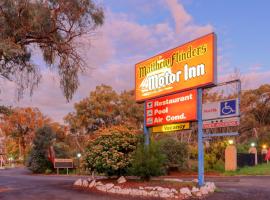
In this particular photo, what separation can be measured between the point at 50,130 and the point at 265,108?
34027 millimetres

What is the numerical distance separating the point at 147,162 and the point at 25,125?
6190 centimetres

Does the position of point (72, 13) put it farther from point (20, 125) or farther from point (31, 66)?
point (20, 125)

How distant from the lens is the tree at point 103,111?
50.7 m

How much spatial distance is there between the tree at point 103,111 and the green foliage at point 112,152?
32795 millimetres

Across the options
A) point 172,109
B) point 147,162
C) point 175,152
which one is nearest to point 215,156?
point 175,152

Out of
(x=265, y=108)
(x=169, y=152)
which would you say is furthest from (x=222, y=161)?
(x=265, y=108)

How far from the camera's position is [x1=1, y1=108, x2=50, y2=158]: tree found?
71812mm

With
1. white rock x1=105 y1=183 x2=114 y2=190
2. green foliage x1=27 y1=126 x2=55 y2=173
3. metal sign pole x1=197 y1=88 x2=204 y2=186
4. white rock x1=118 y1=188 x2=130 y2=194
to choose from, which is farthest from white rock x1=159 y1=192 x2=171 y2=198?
green foliage x1=27 y1=126 x2=55 y2=173

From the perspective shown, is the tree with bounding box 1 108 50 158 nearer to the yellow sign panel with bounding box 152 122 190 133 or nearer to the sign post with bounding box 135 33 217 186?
the sign post with bounding box 135 33 217 186

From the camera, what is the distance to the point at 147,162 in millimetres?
15672

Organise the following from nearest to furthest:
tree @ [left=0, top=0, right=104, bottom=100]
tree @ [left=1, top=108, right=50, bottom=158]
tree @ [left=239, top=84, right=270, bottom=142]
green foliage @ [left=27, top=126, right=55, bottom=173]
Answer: tree @ [left=0, top=0, right=104, bottom=100] → green foliage @ [left=27, top=126, right=55, bottom=173] → tree @ [left=239, top=84, right=270, bottom=142] → tree @ [left=1, top=108, right=50, bottom=158]

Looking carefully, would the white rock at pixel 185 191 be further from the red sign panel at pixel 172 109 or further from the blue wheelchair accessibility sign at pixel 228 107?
the blue wheelchair accessibility sign at pixel 228 107

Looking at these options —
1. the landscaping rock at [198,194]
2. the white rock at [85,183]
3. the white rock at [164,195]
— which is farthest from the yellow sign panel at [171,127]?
the white rock at [85,183]

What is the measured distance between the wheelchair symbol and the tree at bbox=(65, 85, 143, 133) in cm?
3659
